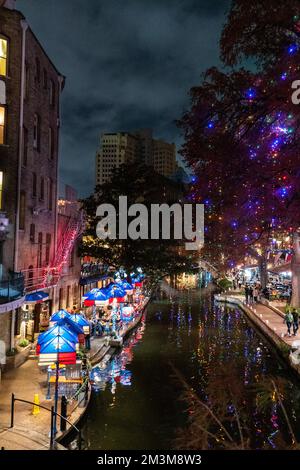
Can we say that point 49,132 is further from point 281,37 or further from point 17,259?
point 281,37

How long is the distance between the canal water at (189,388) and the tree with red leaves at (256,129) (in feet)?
15.2

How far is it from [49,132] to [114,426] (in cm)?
2013

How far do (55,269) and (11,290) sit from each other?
32.4 ft

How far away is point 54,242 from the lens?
2959 centimetres

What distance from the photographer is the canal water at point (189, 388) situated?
1139 centimetres

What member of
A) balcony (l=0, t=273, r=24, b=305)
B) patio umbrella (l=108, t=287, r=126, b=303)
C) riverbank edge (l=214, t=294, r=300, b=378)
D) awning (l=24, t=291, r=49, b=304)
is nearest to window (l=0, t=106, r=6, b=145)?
balcony (l=0, t=273, r=24, b=305)

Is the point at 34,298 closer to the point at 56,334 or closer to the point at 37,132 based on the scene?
the point at 56,334

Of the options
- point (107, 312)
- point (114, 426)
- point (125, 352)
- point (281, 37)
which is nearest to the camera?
point (281, 37)

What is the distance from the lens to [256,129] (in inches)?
434

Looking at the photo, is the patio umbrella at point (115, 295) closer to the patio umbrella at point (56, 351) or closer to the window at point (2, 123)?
the window at point (2, 123)

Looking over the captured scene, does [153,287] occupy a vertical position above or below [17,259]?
below

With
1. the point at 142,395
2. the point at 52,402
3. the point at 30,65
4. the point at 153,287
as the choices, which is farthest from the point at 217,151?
the point at 153,287

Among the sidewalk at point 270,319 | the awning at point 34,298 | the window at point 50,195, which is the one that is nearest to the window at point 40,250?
the window at point 50,195

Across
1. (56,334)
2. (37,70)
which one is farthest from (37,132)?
(56,334)
